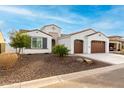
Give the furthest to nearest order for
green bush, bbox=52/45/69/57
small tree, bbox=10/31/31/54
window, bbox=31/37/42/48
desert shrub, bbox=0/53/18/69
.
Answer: window, bbox=31/37/42/48
small tree, bbox=10/31/31/54
green bush, bbox=52/45/69/57
desert shrub, bbox=0/53/18/69

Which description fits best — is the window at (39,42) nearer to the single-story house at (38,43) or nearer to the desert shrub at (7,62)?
the single-story house at (38,43)

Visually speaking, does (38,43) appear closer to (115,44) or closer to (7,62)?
(7,62)

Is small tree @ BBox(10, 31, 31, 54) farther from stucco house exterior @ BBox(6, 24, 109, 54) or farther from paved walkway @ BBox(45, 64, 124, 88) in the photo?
paved walkway @ BBox(45, 64, 124, 88)

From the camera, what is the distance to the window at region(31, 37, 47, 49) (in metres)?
21.8

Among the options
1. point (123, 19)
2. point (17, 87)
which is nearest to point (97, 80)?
point (17, 87)

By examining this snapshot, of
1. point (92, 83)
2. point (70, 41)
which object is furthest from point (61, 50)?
point (92, 83)

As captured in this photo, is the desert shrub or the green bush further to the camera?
the green bush

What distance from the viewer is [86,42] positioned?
24531 mm

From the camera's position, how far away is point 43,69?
11758mm

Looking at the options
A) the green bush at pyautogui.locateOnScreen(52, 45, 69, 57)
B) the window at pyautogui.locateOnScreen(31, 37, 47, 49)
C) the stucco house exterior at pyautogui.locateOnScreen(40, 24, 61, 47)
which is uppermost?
the stucco house exterior at pyautogui.locateOnScreen(40, 24, 61, 47)

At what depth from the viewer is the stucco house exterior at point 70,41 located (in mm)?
21906

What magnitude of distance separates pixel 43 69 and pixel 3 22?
1065 cm

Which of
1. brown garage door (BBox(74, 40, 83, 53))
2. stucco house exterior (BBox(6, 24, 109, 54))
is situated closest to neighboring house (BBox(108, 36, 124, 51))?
stucco house exterior (BBox(6, 24, 109, 54))

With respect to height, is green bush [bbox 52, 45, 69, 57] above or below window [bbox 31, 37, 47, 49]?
below
